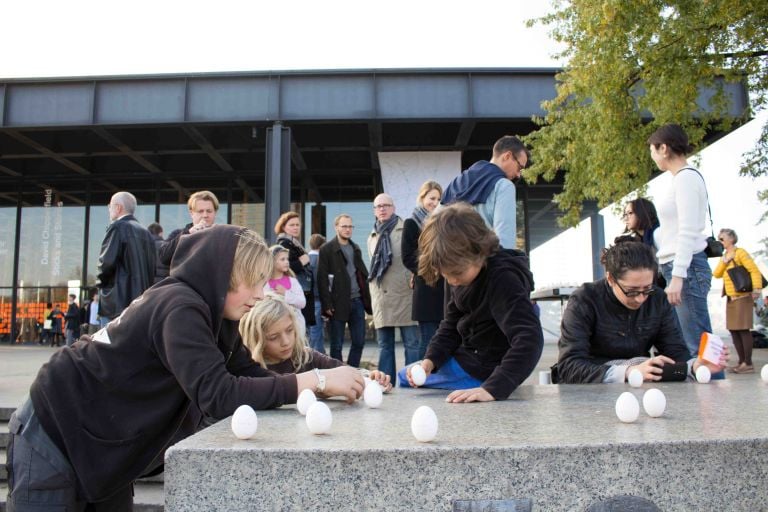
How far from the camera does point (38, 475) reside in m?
1.94

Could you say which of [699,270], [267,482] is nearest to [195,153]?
[699,270]

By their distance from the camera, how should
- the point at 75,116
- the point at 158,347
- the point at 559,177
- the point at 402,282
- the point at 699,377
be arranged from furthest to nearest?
the point at 559,177, the point at 75,116, the point at 402,282, the point at 699,377, the point at 158,347

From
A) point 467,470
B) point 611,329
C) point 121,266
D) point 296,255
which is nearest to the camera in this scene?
point 467,470

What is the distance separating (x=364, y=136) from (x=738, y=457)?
1425 cm

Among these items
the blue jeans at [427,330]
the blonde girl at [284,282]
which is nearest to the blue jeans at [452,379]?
the blue jeans at [427,330]

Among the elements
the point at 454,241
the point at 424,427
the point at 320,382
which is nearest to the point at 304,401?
the point at 320,382

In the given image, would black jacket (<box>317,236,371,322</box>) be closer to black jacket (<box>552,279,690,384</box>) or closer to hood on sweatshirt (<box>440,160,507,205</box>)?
hood on sweatshirt (<box>440,160,507,205</box>)

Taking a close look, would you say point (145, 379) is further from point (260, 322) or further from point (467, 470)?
point (260, 322)

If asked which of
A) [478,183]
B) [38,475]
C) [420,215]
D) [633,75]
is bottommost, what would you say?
[38,475]

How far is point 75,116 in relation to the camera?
13930mm

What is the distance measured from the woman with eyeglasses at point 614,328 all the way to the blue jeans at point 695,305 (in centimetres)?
55

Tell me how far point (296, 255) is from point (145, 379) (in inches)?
199

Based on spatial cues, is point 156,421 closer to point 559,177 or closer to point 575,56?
point 575,56

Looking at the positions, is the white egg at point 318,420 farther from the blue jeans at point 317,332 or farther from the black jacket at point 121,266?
the blue jeans at point 317,332
